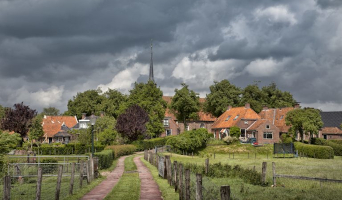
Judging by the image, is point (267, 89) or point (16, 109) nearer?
point (16, 109)

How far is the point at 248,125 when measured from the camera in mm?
74062

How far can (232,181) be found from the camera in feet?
76.6

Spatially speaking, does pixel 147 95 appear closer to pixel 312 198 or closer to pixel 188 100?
pixel 188 100

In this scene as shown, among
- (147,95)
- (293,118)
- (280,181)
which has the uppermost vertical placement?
(147,95)

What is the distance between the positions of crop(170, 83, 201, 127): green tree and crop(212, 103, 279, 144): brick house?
622cm

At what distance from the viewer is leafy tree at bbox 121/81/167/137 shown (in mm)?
76312

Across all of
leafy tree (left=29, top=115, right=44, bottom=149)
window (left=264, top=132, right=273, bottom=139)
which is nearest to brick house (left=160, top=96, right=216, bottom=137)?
window (left=264, top=132, right=273, bottom=139)

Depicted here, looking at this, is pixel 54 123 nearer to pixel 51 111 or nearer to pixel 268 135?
pixel 268 135

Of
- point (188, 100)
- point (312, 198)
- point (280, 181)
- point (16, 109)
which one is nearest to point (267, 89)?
point (188, 100)

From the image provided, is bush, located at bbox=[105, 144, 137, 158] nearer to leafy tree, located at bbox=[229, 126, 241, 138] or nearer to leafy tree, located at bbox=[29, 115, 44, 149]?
leafy tree, located at bbox=[229, 126, 241, 138]

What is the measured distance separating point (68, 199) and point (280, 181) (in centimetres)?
1430

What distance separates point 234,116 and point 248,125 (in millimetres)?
4760

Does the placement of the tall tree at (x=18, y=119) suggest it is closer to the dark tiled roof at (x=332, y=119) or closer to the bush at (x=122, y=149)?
the bush at (x=122, y=149)

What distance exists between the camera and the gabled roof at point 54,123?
92562 mm
